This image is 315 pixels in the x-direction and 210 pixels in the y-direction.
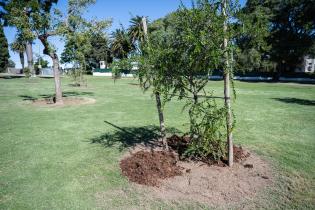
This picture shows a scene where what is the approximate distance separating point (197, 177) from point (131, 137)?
3.92 meters

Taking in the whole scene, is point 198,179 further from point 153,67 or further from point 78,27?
point 78,27

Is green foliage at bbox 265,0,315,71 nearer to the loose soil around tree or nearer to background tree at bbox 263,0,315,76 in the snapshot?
background tree at bbox 263,0,315,76

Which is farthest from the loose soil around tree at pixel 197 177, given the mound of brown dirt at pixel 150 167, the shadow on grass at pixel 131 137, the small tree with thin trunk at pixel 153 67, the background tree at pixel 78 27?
the background tree at pixel 78 27

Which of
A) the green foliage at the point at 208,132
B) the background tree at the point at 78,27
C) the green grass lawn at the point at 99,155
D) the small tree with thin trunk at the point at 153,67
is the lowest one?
the green grass lawn at the point at 99,155

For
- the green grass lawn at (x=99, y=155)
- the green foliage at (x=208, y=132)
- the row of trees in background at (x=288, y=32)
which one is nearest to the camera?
the green grass lawn at (x=99, y=155)

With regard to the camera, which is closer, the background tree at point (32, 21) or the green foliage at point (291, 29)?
the background tree at point (32, 21)

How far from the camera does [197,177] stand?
21.0 feet

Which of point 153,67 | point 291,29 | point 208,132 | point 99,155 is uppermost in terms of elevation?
point 291,29

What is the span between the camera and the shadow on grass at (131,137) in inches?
357

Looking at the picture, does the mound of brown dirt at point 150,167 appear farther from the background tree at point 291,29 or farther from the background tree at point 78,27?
the background tree at point 291,29

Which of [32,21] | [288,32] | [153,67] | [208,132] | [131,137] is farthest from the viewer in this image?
[288,32]

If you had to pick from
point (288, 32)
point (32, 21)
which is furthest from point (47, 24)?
point (288, 32)

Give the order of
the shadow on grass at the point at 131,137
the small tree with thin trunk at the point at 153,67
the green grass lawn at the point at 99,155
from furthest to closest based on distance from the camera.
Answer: the shadow on grass at the point at 131,137 < the small tree with thin trunk at the point at 153,67 < the green grass lawn at the point at 99,155

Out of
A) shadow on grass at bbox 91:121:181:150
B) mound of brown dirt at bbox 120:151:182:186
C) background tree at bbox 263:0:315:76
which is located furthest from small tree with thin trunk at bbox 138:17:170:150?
background tree at bbox 263:0:315:76
